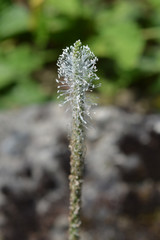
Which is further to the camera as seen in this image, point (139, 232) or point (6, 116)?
point (6, 116)

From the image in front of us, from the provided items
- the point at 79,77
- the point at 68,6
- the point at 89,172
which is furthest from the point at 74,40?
the point at 79,77

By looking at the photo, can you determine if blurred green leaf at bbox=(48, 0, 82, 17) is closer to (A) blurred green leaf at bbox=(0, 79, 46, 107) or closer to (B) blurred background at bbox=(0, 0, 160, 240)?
(B) blurred background at bbox=(0, 0, 160, 240)

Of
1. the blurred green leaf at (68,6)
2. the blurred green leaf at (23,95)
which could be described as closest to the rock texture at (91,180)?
the blurred green leaf at (23,95)

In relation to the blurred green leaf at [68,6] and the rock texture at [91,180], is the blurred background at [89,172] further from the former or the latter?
the blurred green leaf at [68,6]

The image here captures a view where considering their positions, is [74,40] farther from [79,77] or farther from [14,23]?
[79,77]

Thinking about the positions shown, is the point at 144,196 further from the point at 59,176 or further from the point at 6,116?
the point at 6,116

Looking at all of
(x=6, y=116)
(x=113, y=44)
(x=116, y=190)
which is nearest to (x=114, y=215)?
(x=116, y=190)

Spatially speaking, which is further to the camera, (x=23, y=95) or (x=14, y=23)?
(x=14, y=23)
